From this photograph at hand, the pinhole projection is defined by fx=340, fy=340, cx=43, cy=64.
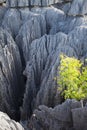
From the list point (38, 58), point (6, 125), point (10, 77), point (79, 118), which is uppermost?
point (6, 125)

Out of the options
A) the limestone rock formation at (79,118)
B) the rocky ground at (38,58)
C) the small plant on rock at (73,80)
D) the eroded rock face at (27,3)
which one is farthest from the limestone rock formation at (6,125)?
the eroded rock face at (27,3)

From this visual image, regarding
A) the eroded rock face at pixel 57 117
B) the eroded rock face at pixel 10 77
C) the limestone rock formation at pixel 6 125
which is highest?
the limestone rock formation at pixel 6 125

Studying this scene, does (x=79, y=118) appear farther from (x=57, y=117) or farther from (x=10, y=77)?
(x=10, y=77)

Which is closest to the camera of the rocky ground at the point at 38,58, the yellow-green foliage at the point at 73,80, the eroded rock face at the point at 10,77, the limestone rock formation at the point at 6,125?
the limestone rock formation at the point at 6,125

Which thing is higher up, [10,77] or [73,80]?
[73,80]

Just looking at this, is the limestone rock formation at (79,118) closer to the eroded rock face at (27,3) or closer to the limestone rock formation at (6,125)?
the limestone rock formation at (6,125)

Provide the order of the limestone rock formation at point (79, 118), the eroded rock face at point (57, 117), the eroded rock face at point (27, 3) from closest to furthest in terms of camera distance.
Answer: the limestone rock formation at point (79, 118)
the eroded rock face at point (57, 117)
the eroded rock face at point (27, 3)

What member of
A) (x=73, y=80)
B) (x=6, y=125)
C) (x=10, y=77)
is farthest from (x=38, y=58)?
(x=6, y=125)

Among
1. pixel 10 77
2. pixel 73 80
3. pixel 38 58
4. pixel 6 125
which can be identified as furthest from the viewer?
pixel 38 58

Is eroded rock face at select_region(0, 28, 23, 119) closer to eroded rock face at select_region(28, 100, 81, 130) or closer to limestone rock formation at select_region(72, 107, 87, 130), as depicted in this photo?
eroded rock face at select_region(28, 100, 81, 130)
